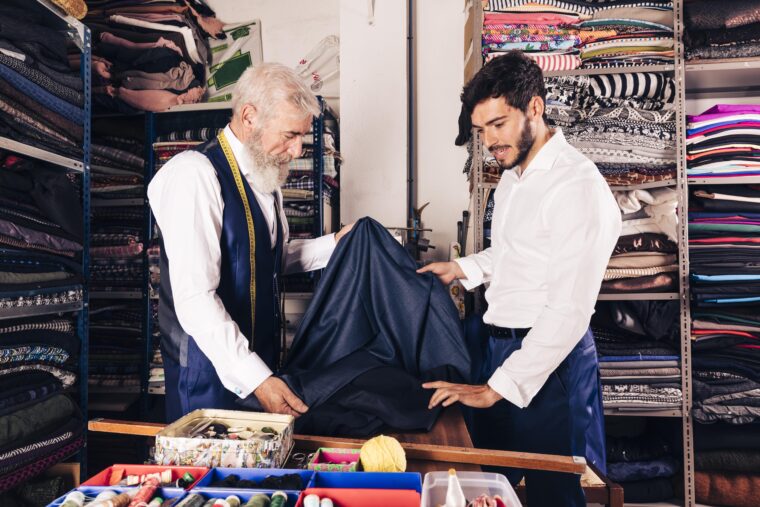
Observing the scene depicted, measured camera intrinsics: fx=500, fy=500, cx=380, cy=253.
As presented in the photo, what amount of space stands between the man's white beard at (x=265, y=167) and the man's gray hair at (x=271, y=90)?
10cm

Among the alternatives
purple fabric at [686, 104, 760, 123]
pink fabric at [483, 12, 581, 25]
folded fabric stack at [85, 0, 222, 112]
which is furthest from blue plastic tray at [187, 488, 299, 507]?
folded fabric stack at [85, 0, 222, 112]

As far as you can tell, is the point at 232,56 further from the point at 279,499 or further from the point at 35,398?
the point at 279,499

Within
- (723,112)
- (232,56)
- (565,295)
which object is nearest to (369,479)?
(565,295)

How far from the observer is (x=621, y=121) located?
2.34m

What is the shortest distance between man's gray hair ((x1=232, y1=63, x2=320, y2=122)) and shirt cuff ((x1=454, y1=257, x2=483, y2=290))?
77cm

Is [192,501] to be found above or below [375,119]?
below

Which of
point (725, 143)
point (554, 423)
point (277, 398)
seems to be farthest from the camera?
point (725, 143)

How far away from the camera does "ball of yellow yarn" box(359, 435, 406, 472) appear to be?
0.84 metres

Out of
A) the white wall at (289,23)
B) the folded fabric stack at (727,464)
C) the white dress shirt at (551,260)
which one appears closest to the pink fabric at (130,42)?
the white wall at (289,23)

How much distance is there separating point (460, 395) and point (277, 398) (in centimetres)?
47

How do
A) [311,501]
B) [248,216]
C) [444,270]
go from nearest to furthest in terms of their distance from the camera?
[311,501] < [248,216] < [444,270]

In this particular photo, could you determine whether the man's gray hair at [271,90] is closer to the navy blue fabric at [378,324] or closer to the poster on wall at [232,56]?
the navy blue fabric at [378,324]

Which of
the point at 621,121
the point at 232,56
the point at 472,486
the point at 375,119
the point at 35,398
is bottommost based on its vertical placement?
the point at 35,398

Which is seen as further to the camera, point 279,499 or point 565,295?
point 565,295
